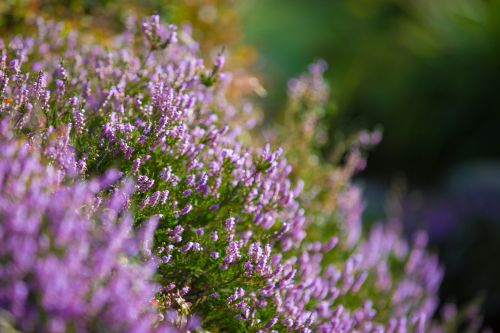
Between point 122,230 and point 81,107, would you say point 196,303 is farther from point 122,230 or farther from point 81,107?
point 81,107

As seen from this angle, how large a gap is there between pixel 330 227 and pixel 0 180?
2.37 m

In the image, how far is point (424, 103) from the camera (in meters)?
8.12

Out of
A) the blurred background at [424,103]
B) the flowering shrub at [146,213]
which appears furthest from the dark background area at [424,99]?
the flowering shrub at [146,213]

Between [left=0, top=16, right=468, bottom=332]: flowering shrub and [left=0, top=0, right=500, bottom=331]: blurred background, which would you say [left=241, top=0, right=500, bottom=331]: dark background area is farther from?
[left=0, top=16, right=468, bottom=332]: flowering shrub

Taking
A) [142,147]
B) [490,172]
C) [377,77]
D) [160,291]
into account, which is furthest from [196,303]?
[377,77]

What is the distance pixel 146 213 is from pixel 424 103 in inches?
251

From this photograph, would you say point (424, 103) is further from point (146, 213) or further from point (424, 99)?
point (146, 213)

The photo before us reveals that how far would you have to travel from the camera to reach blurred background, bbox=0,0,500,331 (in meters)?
5.43

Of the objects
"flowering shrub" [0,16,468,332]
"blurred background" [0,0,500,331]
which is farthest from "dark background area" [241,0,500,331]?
"flowering shrub" [0,16,468,332]

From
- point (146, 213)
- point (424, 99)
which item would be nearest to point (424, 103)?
point (424, 99)

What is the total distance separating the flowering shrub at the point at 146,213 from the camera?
1617mm

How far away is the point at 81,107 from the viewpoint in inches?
103

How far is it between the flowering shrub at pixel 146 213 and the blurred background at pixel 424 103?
1.46 meters

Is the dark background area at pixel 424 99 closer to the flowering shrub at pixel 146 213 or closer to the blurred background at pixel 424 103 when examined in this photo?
the blurred background at pixel 424 103
